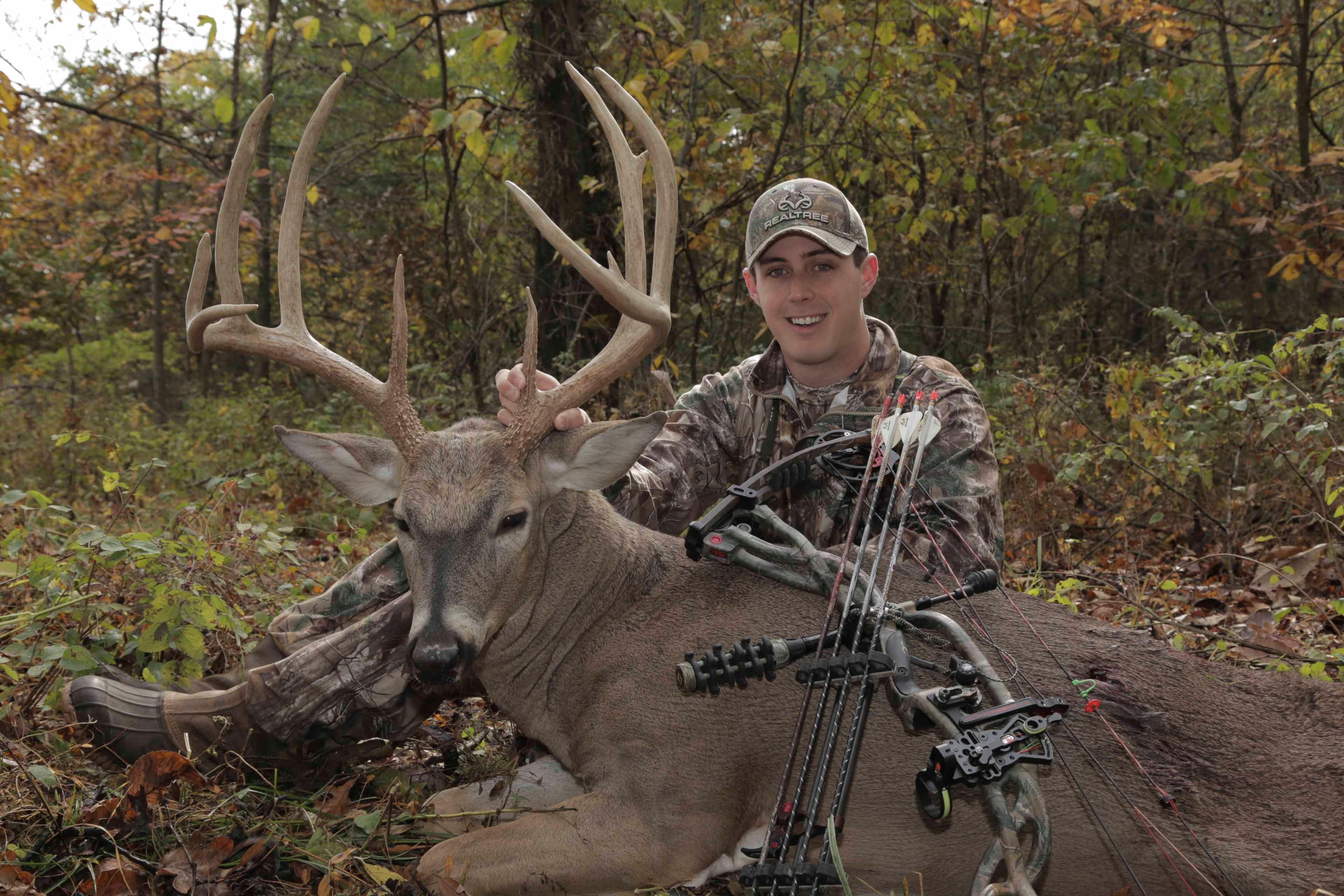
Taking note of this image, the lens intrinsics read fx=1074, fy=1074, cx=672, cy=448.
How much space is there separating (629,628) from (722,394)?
163 centimetres

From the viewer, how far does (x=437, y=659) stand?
333cm

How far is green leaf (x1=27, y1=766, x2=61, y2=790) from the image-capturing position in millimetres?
3492

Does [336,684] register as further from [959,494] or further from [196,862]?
[959,494]

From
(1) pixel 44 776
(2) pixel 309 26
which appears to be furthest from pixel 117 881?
(2) pixel 309 26

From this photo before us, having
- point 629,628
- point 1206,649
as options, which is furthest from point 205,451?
point 1206,649

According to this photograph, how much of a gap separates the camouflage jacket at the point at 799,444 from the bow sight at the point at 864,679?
12.3 inches

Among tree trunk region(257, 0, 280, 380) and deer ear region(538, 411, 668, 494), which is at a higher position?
tree trunk region(257, 0, 280, 380)

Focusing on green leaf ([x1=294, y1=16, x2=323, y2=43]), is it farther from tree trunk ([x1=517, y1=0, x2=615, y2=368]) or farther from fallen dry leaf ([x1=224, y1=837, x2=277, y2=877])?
fallen dry leaf ([x1=224, y1=837, x2=277, y2=877])

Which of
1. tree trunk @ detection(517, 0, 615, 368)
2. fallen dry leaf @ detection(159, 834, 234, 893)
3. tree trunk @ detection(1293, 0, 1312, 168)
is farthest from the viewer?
tree trunk @ detection(517, 0, 615, 368)

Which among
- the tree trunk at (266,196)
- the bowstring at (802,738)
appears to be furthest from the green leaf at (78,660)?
the tree trunk at (266,196)

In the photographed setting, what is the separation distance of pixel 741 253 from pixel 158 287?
1444 cm

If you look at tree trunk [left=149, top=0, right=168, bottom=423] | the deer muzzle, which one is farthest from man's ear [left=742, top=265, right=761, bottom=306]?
tree trunk [left=149, top=0, right=168, bottom=423]

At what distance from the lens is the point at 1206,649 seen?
5.02 meters

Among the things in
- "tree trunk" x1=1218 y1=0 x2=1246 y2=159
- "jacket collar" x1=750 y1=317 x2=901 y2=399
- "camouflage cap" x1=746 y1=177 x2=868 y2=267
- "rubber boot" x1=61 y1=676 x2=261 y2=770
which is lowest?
"rubber boot" x1=61 y1=676 x2=261 y2=770
